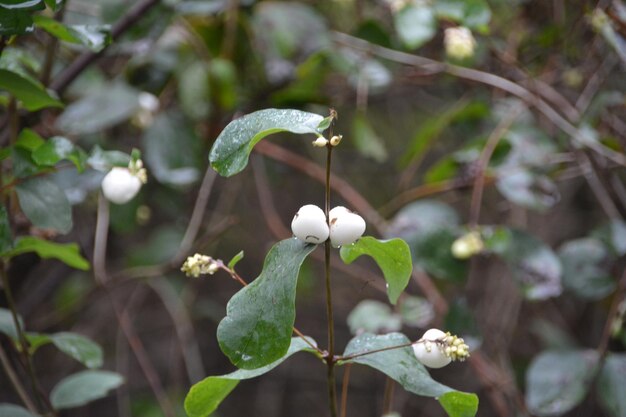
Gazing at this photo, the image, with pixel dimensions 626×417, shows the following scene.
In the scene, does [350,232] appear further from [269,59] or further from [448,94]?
[448,94]

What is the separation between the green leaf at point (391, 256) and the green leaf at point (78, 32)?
1.30 ft

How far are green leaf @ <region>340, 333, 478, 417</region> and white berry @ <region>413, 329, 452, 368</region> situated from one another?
0.5 inches

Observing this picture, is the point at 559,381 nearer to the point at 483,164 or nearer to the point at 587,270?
the point at 587,270

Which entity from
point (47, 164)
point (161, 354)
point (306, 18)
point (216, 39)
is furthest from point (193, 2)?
point (161, 354)

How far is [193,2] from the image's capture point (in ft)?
4.10

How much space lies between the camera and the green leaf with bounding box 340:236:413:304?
56 centimetres

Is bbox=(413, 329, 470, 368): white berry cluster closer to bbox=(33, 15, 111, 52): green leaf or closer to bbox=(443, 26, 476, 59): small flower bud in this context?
bbox=(33, 15, 111, 52): green leaf

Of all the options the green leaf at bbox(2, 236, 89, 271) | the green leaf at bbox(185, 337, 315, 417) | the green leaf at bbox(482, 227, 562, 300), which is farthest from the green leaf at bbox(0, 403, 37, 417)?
the green leaf at bbox(482, 227, 562, 300)

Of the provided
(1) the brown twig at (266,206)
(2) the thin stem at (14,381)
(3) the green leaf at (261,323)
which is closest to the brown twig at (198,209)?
(1) the brown twig at (266,206)

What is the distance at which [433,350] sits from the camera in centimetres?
59

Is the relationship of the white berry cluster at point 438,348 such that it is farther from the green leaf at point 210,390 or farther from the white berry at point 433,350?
the green leaf at point 210,390

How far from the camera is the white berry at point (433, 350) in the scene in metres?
0.58

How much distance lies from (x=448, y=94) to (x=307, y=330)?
88 cm

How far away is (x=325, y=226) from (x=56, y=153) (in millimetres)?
335
